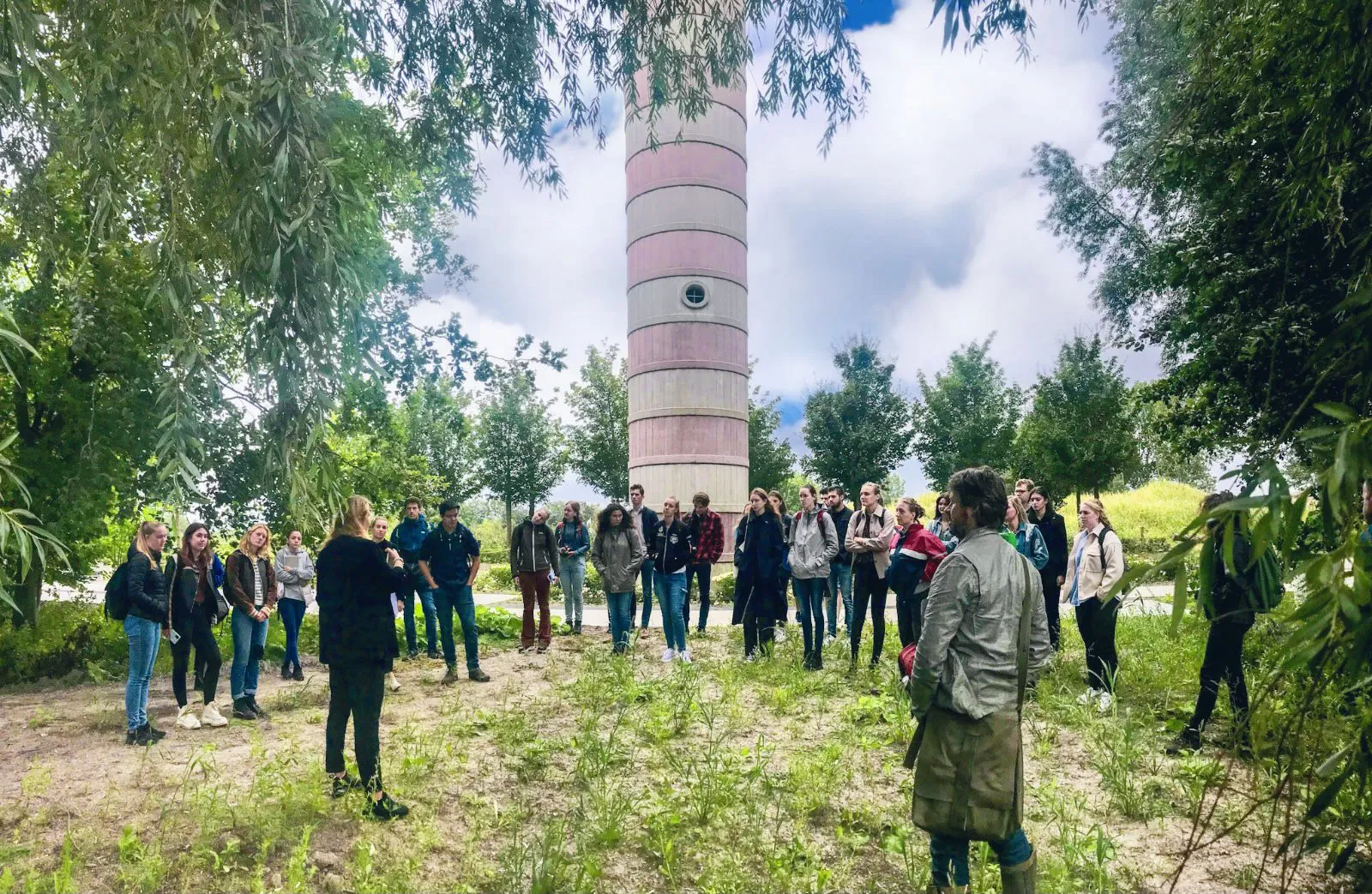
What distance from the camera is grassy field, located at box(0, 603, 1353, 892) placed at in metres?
4.00

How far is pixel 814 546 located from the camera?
28.1ft

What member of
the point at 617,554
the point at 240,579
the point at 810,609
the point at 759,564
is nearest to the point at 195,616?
the point at 240,579

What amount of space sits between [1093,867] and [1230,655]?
2298 millimetres

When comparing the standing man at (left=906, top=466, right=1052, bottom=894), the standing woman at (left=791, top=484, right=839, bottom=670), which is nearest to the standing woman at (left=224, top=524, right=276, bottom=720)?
the standing woman at (left=791, top=484, right=839, bottom=670)

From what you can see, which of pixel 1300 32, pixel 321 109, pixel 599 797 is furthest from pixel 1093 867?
pixel 321 109

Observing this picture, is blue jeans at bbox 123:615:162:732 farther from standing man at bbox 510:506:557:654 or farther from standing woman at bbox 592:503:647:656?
standing woman at bbox 592:503:647:656

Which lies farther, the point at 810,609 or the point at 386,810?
the point at 810,609

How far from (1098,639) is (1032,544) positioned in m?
1.18

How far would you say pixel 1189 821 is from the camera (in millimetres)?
4734

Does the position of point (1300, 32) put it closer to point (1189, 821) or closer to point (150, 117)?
point (1189, 821)

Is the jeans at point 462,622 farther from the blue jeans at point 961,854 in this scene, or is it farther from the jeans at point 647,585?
the blue jeans at point 961,854

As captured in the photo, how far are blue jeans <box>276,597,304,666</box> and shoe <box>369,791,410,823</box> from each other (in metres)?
5.13

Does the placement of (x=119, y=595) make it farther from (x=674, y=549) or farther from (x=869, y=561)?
(x=869, y=561)

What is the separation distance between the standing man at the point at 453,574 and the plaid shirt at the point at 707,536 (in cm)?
256
